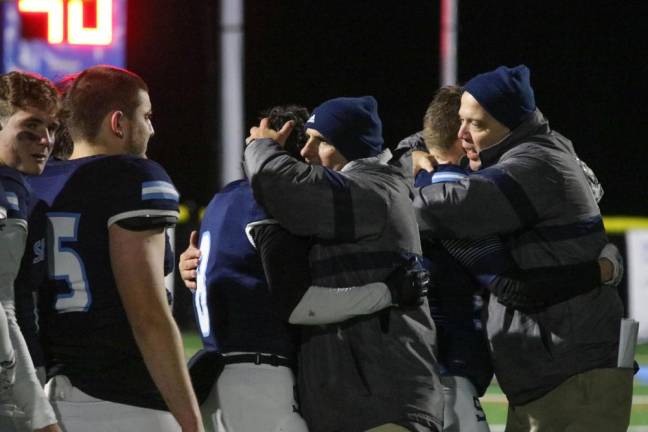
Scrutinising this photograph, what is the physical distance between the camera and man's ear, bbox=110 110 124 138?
3.69 metres

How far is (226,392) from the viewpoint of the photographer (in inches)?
161

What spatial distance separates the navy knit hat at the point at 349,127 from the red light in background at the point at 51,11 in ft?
42.5

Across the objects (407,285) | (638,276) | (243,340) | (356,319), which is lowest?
(638,276)

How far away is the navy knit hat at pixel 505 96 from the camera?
179 inches

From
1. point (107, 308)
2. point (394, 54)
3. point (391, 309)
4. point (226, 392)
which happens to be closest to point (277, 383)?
point (226, 392)

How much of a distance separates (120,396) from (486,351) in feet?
5.46

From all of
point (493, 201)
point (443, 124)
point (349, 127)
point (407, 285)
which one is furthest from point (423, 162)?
point (407, 285)

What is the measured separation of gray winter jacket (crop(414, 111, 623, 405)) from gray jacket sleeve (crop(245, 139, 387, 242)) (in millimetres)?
563

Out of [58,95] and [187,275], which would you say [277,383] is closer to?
[187,275]

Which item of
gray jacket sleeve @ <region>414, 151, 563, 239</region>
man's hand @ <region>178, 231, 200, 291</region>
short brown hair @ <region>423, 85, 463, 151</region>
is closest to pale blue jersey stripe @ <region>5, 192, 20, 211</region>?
man's hand @ <region>178, 231, 200, 291</region>

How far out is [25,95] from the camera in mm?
3711

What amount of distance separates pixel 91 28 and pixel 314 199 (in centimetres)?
1322

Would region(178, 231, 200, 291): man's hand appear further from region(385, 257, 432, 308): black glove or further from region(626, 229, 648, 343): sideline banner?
region(626, 229, 648, 343): sideline banner

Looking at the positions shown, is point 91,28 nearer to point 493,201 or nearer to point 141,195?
point 493,201
